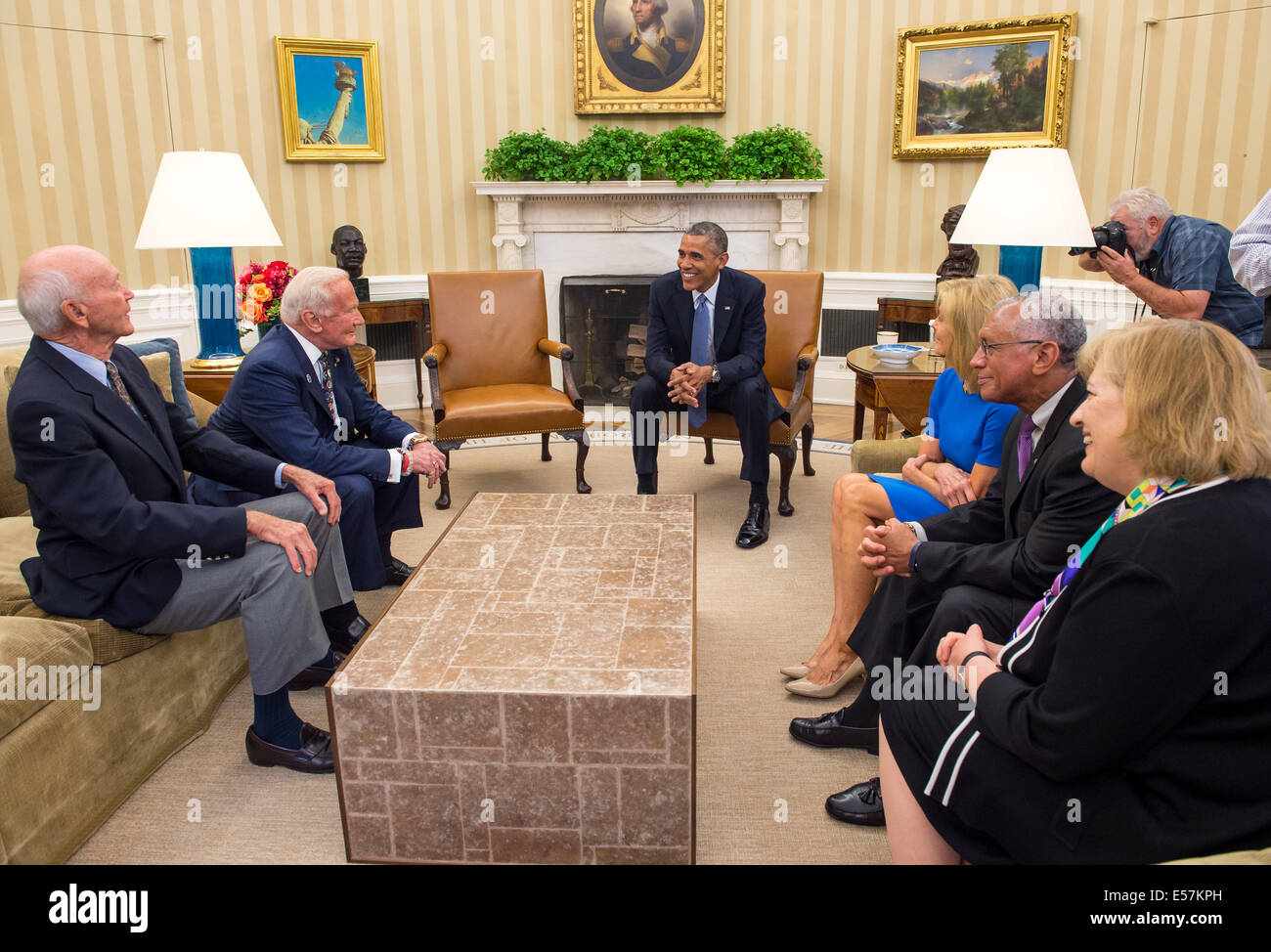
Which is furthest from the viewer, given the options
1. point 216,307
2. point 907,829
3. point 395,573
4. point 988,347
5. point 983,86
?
point 983,86

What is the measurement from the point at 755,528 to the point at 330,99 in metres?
4.21

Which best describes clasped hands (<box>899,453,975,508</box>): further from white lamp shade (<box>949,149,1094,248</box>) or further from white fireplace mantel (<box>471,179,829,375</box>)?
white fireplace mantel (<box>471,179,829,375</box>)

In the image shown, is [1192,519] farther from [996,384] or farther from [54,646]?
[54,646]

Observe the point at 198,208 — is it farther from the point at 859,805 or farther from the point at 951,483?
the point at 859,805

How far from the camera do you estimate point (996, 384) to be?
7.84 ft

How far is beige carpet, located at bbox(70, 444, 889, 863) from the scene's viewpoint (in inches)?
86.9

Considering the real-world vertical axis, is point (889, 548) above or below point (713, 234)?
below

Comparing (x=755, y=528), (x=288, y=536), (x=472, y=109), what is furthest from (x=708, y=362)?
(x=472, y=109)

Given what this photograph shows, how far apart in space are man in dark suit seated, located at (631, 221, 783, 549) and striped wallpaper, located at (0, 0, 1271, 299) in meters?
2.44

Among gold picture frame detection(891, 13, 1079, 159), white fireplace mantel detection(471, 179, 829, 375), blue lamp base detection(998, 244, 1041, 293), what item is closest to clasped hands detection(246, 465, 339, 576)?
blue lamp base detection(998, 244, 1041, 293)

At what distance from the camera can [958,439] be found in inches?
117

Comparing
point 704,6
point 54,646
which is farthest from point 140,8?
point 54,646

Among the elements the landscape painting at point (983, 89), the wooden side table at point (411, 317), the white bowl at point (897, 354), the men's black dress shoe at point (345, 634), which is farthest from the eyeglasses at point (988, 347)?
the wooden side table at point (411, 317)
